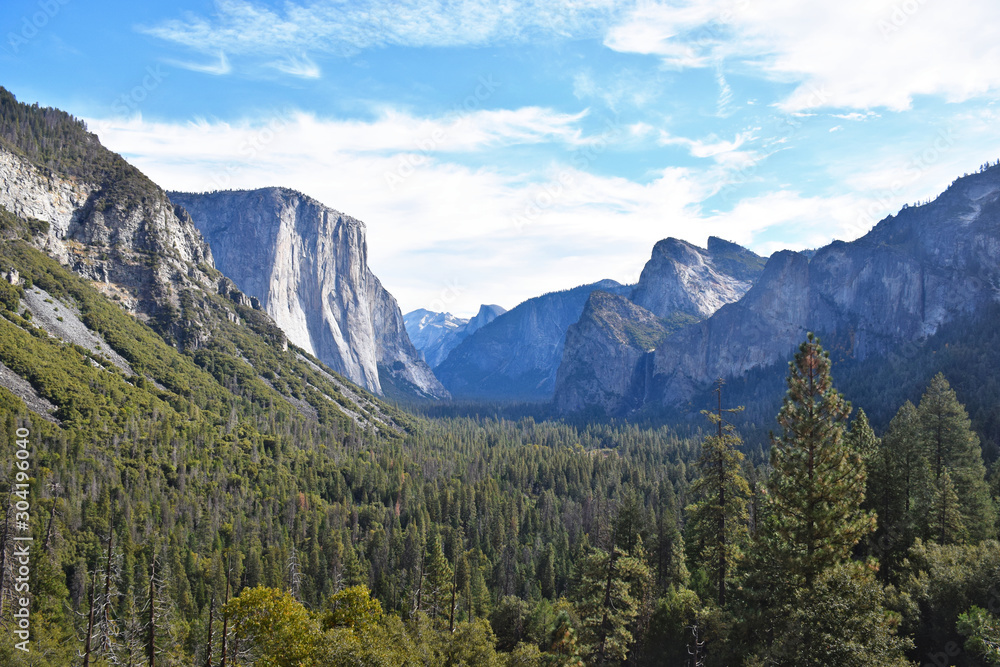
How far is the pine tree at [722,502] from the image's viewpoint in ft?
110

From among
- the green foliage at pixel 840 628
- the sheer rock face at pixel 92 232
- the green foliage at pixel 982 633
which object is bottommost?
the green foliage at pixel 982 633

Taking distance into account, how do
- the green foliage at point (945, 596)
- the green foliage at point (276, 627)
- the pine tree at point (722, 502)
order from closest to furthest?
the green foliage at point (276, 627)
the green foliage at point (945, 596)
the pine tree at point (722, 502)

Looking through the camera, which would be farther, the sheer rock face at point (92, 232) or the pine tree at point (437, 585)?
the sheer rock face at point (92, 232)

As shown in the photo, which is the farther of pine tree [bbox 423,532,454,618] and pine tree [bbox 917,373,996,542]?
pine tree [bbox 423,532,454,618]

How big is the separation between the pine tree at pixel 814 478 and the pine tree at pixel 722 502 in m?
6.37

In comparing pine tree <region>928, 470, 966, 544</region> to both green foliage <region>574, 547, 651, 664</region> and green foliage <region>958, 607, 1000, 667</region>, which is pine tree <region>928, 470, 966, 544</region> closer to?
green foliage <region>958, 607, 1000, 667</region>

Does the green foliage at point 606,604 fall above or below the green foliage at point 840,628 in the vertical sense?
below

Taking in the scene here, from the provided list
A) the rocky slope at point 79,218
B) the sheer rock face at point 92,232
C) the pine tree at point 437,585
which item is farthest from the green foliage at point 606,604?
the sheer rock face at point 92,232

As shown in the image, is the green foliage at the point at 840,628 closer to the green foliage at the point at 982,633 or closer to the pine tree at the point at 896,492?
the green foliage at the point at 982,633

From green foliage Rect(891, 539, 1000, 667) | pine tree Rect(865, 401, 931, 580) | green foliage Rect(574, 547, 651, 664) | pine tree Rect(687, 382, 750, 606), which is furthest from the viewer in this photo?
pine tree Rect(865, 401, 931, 580)

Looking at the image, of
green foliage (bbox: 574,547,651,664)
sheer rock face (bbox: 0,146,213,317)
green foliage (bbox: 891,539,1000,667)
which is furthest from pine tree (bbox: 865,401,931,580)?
sheer rock face (bbox: 0,146,213,317)

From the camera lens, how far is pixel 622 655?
35188mm

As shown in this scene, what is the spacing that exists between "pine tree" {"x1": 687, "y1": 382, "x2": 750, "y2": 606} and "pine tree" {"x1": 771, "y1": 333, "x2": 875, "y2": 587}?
20.9 feet

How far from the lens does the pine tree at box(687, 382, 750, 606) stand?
33469mm
